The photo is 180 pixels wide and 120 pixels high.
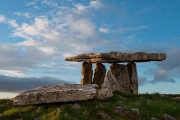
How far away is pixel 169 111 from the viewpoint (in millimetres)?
17688

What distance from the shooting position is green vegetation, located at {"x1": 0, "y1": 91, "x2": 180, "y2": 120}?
16234mm

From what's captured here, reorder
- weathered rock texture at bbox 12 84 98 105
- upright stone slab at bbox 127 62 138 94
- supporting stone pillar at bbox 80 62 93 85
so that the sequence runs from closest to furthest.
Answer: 1. weathered rock texture at bbox 12 84 98 105
2. upright stone slab at bbox 127 62 138 94
3. supporting stone pillar at bbox 80 62 93 85

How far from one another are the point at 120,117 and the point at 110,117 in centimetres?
56

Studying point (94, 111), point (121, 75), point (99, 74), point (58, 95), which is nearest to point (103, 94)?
point (94, 111)

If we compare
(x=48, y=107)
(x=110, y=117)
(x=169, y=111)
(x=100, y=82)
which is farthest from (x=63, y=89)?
(x=100, y=82)

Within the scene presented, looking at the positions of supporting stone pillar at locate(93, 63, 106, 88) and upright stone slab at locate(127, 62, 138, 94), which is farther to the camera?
supporting stone pillar at locate(93, 63, 106, 88)

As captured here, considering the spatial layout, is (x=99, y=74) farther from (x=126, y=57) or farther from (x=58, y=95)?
(x=58, y=95)

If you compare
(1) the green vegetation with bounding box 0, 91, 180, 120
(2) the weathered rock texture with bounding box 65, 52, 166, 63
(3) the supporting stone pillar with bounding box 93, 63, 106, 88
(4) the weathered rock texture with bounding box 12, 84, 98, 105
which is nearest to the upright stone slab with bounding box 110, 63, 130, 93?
(2) the weathered rock texture with bounding box 65, 52, 166, 63

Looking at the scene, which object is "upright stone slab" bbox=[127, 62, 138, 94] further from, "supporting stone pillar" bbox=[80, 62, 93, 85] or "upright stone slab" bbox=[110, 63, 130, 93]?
"supporting stone pillar" bbox=[80, 62, 93, 85]

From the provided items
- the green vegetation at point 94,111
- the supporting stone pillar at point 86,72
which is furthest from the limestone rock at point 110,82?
the green vegetation at point 94,111

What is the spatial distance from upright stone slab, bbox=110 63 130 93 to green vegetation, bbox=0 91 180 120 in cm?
869

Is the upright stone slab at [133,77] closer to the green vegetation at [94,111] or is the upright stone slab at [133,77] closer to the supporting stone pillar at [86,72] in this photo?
the supporting stone pillar at [86,72]

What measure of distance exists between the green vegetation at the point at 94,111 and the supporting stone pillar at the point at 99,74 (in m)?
12.3

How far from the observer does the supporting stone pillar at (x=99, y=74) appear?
104 feet
